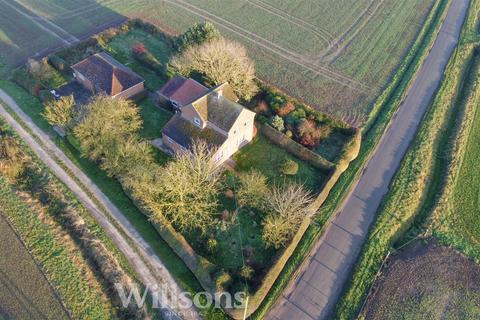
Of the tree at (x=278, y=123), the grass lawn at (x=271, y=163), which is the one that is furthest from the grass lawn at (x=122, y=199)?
the tree at (x=278, y=123)

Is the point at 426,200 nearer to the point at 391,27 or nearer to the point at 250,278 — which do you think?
the point at 250,278

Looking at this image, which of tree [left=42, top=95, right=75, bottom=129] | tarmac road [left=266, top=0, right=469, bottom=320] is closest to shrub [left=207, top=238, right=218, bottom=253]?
tarmac road [left=266, top=0, right=469, bottom=320]

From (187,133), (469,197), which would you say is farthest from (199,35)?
(469,197)

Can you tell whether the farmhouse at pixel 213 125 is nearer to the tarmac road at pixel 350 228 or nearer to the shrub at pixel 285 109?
the shrub at pixel 285 109

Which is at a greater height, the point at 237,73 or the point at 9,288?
the point at 237,73

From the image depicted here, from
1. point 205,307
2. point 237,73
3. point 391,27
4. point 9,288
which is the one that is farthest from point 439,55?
point 9,288

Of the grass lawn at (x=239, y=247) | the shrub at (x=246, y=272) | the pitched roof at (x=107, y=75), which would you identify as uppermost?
A: the pitched roof at (x=107, y=75)
